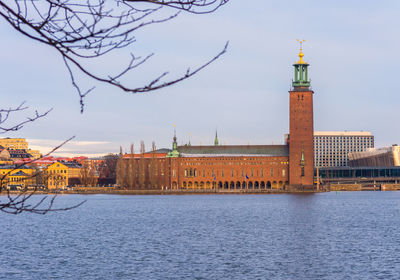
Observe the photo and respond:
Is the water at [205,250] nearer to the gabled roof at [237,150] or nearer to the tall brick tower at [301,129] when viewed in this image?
the tall brick tower at [301,129]

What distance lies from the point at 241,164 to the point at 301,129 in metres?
15.9

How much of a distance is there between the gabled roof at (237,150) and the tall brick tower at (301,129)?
258 inches

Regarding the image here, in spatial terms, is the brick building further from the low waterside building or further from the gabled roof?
the low waterside building

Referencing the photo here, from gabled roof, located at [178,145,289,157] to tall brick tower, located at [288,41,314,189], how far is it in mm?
6551

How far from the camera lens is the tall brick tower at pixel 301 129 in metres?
119

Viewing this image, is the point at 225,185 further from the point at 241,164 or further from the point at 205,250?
the point at 205,250

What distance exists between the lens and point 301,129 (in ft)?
390

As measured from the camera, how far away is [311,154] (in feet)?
392

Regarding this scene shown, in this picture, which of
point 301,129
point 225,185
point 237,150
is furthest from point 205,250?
point 237,150

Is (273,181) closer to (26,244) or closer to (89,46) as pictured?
(26,244)

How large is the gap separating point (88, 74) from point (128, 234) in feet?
128

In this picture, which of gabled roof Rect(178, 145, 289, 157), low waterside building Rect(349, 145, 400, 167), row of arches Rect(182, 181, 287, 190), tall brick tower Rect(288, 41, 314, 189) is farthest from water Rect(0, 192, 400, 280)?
low waterside building Rect(349, 145, 400, 167)

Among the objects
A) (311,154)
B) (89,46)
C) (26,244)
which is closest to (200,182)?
(311,154)

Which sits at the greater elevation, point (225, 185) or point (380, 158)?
point (380, 158)
